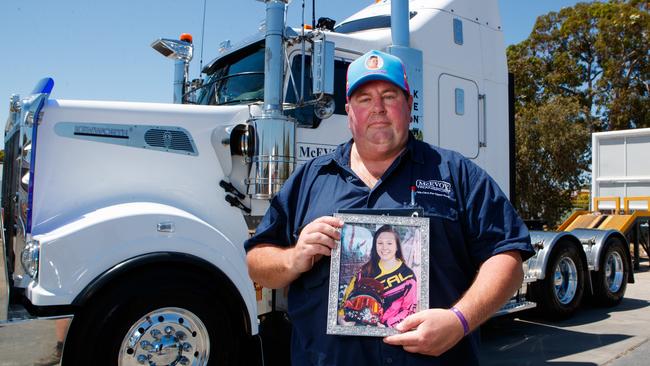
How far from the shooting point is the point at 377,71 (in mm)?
1785

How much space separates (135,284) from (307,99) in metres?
1.90

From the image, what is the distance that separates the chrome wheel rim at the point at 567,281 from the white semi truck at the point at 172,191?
→ 2870 mm

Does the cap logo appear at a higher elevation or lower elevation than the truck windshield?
lower

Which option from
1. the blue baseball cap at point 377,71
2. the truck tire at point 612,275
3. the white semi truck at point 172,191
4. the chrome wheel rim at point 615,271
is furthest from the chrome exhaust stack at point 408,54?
the chrome wheel rim at point 615,271

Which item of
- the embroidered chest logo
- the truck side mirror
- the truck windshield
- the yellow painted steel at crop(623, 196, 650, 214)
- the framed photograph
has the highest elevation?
the truck side mirror

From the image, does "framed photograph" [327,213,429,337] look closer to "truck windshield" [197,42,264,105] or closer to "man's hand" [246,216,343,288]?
"man's hand" [246,216,343,288]

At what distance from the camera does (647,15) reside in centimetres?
2027

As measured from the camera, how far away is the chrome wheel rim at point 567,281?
22.0ft

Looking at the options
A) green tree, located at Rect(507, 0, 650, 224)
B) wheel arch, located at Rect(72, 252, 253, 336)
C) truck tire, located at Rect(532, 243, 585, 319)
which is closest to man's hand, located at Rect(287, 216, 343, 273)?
wheel arch, located at Rect(72, 252, 253, 336)

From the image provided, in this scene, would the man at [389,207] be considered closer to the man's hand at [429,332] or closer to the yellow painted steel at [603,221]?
the man's hand at [429,332]

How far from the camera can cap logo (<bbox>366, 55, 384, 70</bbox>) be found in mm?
1800

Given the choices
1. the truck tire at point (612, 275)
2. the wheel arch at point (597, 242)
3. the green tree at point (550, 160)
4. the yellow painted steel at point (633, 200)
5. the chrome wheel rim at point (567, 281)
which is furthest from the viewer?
the green tree at point (550, 160)

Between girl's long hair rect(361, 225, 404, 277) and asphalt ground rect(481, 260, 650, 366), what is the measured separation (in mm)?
3716

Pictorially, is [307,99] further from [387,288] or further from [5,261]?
[387,288]
